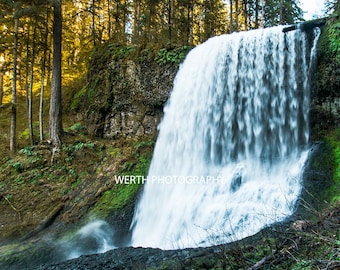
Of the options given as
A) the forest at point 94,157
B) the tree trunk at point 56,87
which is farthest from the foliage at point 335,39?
the tree trunk at point 56,87

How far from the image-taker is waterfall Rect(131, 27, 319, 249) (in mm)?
6379

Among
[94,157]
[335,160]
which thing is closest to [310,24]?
[335,160]

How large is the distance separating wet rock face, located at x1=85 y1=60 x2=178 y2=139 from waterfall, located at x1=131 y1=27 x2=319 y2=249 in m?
0.93

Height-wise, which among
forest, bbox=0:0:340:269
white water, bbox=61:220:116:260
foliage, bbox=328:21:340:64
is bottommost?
white water, bbox=61:220:116:260

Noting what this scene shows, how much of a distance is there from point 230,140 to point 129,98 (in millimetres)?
4567

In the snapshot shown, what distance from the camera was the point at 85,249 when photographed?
6.43 metres

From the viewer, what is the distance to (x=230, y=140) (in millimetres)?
8102

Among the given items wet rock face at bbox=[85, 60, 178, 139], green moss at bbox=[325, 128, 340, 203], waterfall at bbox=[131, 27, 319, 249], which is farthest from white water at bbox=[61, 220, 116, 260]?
green moss at bbox=[325, 128, 340, 203]

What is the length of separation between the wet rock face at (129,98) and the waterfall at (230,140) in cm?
93

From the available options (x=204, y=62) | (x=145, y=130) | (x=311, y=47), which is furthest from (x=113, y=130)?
(x=311, y=47)

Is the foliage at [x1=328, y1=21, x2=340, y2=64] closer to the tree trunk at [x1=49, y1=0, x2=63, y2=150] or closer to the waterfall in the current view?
the waterfall

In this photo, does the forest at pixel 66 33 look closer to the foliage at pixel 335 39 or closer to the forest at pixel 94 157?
the forest at pixel 94 157

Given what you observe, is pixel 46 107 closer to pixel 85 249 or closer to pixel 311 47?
pixel 85 249

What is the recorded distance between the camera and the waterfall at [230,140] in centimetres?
638
